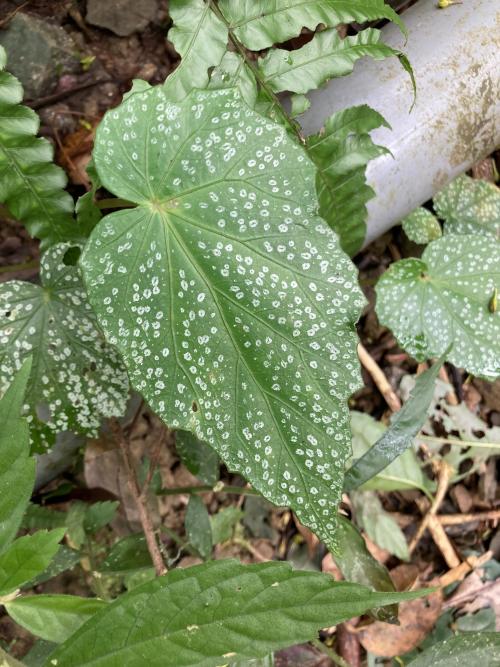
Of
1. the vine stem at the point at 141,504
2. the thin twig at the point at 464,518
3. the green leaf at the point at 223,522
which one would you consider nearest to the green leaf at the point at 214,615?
the vine stem at the point at 141,504

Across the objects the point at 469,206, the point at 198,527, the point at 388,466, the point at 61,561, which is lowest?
the point at 388,466

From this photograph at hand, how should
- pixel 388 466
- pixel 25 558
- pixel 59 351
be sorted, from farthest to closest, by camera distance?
pixel 388 466, pixel 59 351, pixel 25 558

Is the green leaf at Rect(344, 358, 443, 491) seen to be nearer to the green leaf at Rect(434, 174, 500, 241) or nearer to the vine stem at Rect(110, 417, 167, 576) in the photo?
the vine stem at Rect(110, 417, 167, 576)

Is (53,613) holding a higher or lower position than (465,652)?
higher

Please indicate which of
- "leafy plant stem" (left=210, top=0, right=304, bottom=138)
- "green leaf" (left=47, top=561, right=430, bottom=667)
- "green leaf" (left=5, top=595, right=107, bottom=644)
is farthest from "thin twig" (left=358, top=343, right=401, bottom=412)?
"green leaf" (left=5, top=595, right=107, bottom=644)

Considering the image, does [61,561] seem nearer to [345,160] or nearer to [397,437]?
[397,437]

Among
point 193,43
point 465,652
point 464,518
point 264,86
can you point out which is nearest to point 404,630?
point 464,518
